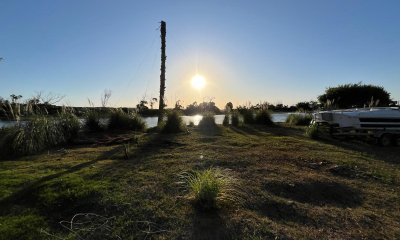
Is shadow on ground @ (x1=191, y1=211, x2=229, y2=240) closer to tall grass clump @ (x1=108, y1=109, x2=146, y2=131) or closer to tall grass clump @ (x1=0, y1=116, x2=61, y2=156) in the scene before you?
tall grass clump @ (x1=0, y1=116, x2=61, y2=156)

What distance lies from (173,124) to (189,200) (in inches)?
360

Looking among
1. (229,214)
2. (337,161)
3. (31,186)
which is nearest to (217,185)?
(229,214)

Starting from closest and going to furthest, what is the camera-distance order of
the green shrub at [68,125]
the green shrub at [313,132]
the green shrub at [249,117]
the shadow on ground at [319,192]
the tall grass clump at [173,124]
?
the shadow on ground at [319,192] < the green shrub at [68,125] < the green shrub at [313,132] < the tall grass clump at [173,124] < the green shrub at [249,117]

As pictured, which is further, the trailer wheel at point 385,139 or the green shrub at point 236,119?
the green shrub at point 236,119

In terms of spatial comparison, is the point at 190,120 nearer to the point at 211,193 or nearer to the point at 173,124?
the point at 173,124

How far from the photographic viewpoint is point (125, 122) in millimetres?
14969

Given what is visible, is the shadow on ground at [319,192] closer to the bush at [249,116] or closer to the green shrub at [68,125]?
the green shrub at [68,125]

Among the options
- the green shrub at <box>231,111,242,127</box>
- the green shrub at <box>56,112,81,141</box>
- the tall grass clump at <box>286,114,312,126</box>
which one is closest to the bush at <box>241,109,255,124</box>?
the green shrub at <box>231,111,242,127</box>

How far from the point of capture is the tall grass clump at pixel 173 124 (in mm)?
13711

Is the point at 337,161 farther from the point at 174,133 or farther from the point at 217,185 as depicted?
the point at 174,133

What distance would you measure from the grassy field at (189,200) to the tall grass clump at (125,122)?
630 centimetres

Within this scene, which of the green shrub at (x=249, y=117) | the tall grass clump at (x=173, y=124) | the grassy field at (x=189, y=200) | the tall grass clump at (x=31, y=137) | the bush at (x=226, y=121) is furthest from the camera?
the green shrub at (x=249, y=117)

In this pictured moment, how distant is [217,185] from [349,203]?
1906 mm

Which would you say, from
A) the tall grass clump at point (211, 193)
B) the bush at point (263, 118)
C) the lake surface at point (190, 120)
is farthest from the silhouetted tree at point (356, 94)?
the tall grass clump at point (211, 193)
